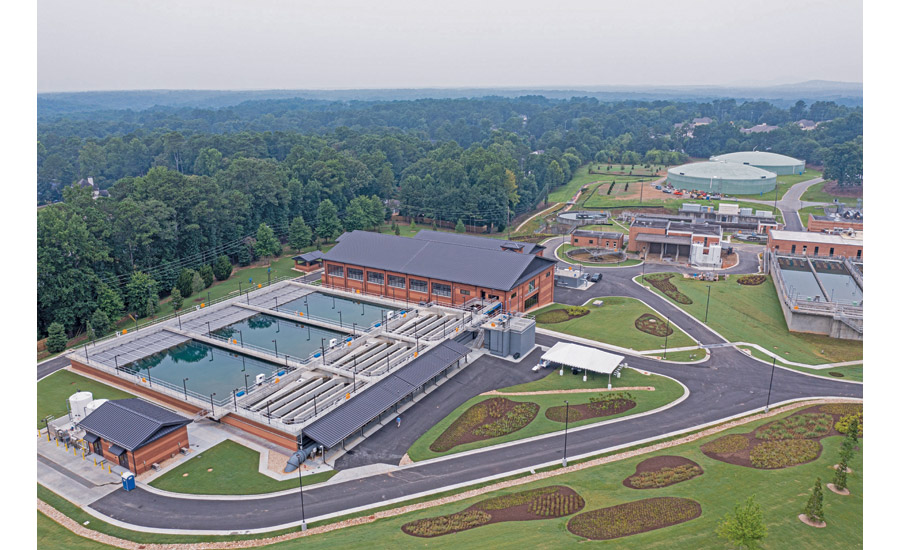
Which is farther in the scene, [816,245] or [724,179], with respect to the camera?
[724,179]

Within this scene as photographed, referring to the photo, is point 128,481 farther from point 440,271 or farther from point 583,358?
point 440,271

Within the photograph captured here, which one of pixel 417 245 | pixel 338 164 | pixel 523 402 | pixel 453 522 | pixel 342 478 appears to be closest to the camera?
pixel 453 522

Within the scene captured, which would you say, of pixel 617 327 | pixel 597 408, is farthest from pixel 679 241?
pixel 597 408

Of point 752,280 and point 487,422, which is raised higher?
point 752,280

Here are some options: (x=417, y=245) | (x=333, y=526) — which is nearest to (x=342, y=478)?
(x=333, y=526)

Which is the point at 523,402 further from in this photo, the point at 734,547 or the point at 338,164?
the point at 338,164

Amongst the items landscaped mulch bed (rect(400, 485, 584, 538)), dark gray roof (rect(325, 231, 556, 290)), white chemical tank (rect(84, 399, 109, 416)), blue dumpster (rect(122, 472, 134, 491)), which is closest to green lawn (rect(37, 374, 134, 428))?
white chemical tank (rect(84, 399, 109, 416))
